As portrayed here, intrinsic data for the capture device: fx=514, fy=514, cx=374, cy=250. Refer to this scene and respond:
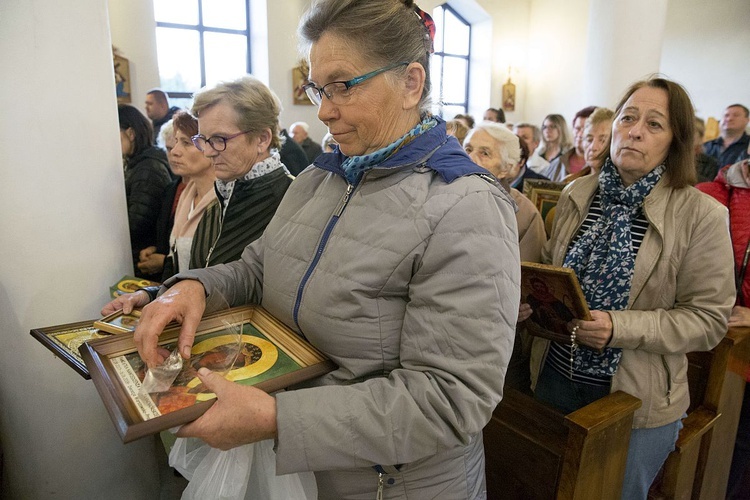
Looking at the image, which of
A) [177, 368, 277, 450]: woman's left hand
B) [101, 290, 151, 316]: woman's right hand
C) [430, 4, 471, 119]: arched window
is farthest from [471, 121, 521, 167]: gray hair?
[430, 4, 471, 119]: arched window

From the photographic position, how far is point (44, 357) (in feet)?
6.70

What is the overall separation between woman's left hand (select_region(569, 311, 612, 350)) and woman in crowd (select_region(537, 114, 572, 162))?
16.4ft

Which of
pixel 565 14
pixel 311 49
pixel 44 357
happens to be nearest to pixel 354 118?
pixel 311 49

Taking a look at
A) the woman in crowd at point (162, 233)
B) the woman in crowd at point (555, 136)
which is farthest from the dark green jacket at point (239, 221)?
the woman in crowd at point (555, 136)

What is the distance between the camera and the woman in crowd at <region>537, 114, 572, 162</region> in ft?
21.0

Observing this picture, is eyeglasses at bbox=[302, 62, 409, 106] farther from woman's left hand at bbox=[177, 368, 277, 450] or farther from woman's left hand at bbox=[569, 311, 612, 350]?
woman's left hand at bbox=[569, 311, 612, 350]

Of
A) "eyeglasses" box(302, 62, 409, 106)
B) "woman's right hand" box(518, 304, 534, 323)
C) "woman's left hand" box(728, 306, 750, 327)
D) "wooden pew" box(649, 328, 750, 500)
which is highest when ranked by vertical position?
"eyeglasses" box(302, 62, 409, 106)

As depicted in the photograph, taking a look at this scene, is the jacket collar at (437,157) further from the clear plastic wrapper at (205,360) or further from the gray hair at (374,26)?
the clear plastic wrapper at (205,360)

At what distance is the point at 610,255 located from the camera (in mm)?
1846

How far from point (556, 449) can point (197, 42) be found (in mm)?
9199

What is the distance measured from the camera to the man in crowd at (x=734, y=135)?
6832mm

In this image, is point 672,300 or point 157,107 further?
point 157,107

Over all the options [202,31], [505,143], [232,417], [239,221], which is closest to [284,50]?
[202,31]

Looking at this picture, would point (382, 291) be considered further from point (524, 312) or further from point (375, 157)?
point (524, 312)
